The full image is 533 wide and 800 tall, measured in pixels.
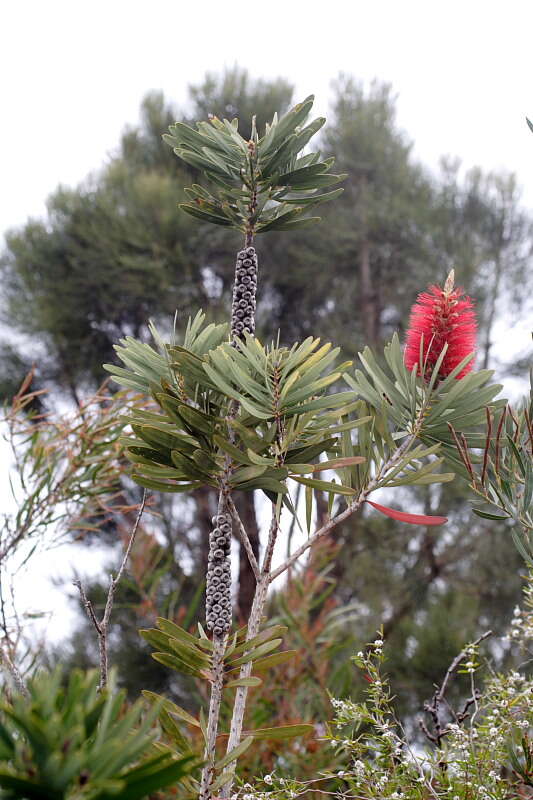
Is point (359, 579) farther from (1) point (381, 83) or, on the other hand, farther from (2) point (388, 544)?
(1) point (381, 83)

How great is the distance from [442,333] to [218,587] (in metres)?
0.15

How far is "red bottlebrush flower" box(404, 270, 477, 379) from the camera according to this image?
334mm

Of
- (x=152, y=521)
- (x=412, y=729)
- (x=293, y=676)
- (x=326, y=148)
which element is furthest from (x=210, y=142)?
(x=326, y=148)

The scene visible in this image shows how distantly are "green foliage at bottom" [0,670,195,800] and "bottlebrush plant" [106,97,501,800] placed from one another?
0.26 feet

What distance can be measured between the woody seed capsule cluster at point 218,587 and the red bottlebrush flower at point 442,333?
12 centimetres

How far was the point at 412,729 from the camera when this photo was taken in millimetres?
2059

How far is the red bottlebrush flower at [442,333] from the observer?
0.33 metres

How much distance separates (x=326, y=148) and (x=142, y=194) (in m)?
0.90

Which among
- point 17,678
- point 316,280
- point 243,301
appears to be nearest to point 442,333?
point 243,301

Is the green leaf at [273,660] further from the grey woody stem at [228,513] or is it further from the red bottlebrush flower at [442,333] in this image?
the red bottlebrush flower at [442,333]

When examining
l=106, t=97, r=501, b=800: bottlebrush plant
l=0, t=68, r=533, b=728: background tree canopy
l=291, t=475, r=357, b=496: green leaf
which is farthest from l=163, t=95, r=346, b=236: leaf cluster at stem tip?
l=0, t=68, r=533, b=728: background tree canopy

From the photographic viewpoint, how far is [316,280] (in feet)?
10.3

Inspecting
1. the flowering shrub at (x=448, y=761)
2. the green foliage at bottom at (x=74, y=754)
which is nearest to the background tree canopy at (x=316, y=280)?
the flowering shrub at (x=448, y=761)

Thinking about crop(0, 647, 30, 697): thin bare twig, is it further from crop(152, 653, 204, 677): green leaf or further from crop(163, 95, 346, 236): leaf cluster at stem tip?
crop(163, 95, 346, 236): leaf cluster at stem tip
